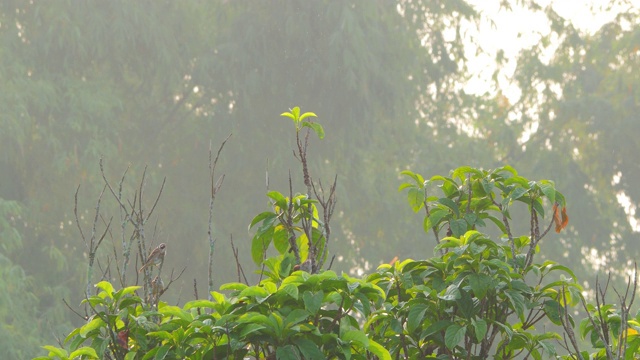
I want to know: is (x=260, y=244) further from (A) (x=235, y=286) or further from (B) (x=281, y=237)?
(A) (x=235, y=286)

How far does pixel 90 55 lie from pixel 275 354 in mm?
12461

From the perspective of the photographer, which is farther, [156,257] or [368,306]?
[156,257]

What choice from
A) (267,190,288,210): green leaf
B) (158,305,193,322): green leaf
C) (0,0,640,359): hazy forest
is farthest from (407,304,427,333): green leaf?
(0,0,640,359): hazy forest

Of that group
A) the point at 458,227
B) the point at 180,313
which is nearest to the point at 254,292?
the point at 180,313

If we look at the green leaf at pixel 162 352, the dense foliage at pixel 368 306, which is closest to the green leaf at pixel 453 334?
the dense foliage at pixel 368 306

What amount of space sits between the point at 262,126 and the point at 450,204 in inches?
487

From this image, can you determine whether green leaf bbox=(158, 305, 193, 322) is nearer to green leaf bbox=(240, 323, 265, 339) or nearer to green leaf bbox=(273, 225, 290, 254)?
green leaf bbox=(240, 323, 265, 339)

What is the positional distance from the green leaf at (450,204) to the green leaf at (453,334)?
0.42 metres

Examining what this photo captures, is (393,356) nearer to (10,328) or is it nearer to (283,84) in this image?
(10,328)

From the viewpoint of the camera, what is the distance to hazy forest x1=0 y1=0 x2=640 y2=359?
13.5 meters

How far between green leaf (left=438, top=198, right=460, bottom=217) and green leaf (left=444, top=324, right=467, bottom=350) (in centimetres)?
42

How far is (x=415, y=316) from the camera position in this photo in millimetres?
2441

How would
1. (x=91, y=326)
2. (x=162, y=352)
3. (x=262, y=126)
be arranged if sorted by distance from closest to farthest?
(x=162, y=352) < (x=91, y=326) < (x=262, y=126)

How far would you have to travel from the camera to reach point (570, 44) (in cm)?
1762
